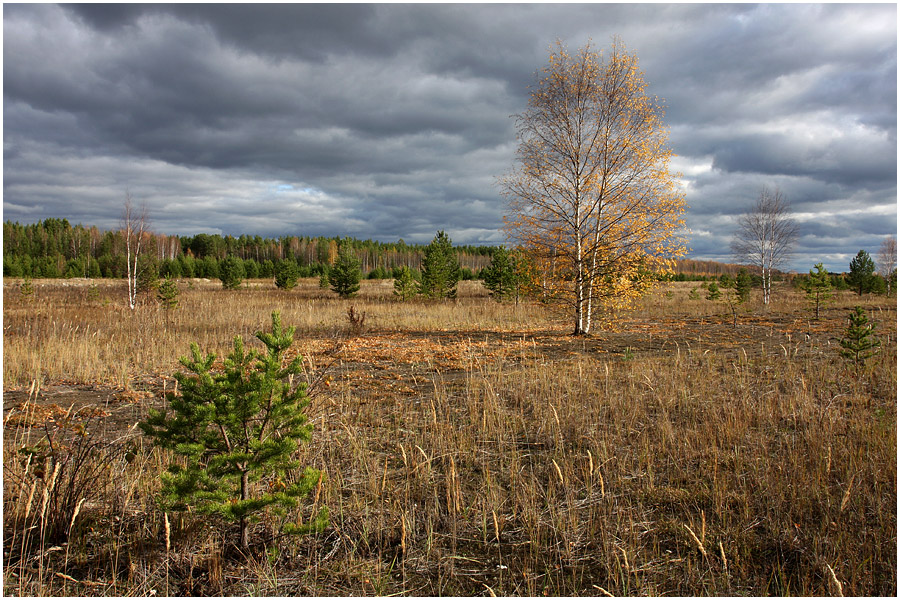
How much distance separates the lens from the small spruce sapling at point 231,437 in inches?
110

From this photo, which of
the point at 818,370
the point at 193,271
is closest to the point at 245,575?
the point at 818,370

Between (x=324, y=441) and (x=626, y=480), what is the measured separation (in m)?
2.74

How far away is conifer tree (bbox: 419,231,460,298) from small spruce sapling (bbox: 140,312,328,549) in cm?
2655

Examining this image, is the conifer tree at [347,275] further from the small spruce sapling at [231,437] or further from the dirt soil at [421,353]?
→ the small spruce sapling at [231,437]

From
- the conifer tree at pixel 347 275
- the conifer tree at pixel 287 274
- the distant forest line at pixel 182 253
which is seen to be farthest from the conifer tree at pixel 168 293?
the conifer tree at pixel 287 274

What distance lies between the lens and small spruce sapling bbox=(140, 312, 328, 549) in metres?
2.79

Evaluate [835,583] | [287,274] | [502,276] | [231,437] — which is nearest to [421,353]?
[231,437]

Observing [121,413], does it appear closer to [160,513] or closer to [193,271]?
[160,513]

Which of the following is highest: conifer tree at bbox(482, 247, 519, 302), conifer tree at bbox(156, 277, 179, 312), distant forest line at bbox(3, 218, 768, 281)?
distant forest line at bbox(3, 218, 768, 281)

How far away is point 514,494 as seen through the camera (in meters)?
3.79

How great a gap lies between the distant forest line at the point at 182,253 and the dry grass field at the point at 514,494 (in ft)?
76.3

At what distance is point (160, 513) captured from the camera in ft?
11.0

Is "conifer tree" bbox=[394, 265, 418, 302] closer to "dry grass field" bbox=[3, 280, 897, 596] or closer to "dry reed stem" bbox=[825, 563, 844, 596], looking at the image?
"dry grass field" bbox=[3, 280, 897, 596]

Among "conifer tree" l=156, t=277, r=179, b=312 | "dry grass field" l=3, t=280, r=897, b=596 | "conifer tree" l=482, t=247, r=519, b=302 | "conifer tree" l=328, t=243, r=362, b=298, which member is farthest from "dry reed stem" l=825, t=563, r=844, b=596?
"conifer tree" l=328, t=243, r=362, b=298
